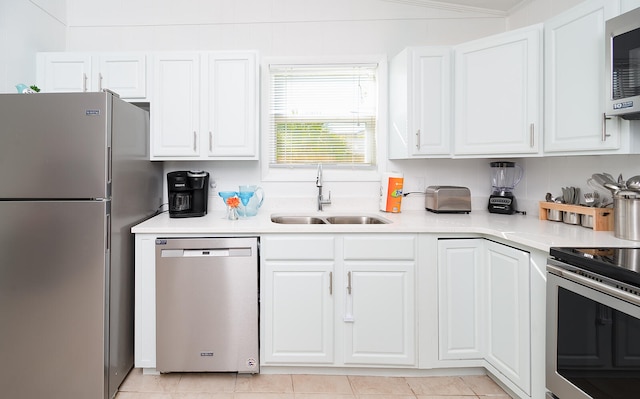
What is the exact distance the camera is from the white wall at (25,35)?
2.24 m

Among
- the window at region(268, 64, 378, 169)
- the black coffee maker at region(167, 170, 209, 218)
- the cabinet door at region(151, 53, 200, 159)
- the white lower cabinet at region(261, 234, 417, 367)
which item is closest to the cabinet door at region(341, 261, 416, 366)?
the white lower cabinet at region(261, 234, 417, 367)

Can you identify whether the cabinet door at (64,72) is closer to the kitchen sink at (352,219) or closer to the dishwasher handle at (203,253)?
the dishwasher handle at (203,253)

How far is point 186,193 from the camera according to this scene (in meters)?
2.39

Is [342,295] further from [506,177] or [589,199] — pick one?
[506,177]

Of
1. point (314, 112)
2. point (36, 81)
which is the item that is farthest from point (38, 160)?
point (314, 112)

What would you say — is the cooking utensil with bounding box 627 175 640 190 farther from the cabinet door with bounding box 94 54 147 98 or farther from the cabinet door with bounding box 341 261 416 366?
the cabinet door with bounding box 94 54 147 98

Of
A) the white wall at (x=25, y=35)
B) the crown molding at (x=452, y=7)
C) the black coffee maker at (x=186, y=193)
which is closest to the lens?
the white wall at (x=25, y=35)

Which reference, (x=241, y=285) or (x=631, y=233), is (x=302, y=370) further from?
(x=631, y=233)

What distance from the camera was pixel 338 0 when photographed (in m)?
2.75

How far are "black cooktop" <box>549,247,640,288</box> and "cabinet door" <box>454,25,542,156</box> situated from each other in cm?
82

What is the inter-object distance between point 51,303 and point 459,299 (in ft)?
7.52

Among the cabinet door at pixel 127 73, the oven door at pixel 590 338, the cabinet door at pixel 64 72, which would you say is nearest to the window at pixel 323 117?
the cabinet door at pixel 127 73

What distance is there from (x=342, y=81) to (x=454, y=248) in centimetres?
161

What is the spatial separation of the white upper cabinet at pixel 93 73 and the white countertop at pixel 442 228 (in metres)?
0.99
